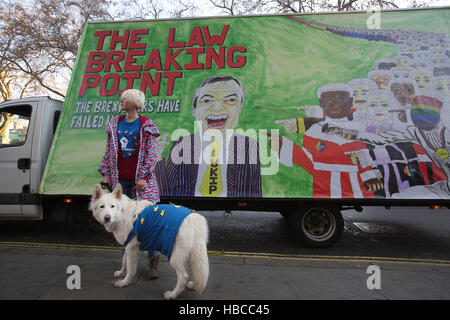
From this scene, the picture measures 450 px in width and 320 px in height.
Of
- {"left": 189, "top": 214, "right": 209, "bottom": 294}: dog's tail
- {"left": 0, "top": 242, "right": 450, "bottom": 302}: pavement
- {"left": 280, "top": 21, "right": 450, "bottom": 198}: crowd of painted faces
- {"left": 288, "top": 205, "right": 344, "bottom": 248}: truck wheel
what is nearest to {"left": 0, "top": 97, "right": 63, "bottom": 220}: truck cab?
{"left": 0, "top": 242, "right": 450, "bottom": 302}: pavement

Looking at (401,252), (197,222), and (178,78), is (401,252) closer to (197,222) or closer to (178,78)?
(197,222)

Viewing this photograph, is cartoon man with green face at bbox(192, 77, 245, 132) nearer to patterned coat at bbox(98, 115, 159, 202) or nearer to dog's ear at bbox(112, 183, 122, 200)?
patterned coat at bbox(98, 115, 159, 202)

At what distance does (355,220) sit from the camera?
22.3 ft

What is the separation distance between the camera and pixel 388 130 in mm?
4285

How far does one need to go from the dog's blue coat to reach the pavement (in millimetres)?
579

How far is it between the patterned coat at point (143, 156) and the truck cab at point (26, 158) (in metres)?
2.49

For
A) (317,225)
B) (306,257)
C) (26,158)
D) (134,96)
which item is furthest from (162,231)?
(26,158)

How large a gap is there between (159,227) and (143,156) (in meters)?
0.89

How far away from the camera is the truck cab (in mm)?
4855

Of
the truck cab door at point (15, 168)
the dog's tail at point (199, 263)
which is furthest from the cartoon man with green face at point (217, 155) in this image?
the truck cab door at point (15, 168)

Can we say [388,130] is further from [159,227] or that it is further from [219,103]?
[159,227]

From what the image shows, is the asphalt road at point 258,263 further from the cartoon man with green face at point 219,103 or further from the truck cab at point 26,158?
the cartoon man with green face at point 219,103

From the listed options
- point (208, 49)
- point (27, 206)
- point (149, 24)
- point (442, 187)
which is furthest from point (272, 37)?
point (27, 206)
